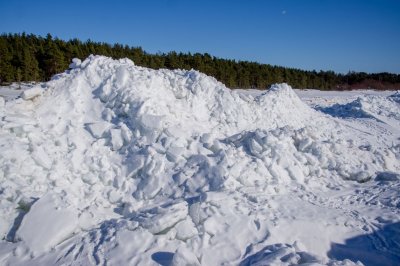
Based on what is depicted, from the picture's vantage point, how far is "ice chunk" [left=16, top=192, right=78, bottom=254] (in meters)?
4.98

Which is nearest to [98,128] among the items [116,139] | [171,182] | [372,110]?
[116,139]

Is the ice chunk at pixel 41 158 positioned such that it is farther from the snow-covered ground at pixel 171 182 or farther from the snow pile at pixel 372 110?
the snow pile at pixel 372 110

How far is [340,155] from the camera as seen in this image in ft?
26.2

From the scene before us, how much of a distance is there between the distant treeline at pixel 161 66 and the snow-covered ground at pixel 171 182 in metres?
25.4

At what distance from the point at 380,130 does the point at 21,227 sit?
13996mm

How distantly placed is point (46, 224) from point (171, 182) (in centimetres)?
225

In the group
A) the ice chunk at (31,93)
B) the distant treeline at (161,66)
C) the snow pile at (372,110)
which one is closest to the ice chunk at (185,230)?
the ice chunk at (31,93)

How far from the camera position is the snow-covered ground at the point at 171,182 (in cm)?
489

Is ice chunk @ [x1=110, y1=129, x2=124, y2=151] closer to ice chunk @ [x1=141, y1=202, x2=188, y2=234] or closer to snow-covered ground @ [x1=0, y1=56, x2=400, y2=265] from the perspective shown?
snow-covered ground @ [x1=0, y1=56, x2=400, y2=265]

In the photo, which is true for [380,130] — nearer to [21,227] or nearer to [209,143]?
[209,143]

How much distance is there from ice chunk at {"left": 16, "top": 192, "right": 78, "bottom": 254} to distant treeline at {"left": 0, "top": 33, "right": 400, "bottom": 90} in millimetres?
27953

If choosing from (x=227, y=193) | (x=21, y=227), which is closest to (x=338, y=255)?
(x=227, y=193)

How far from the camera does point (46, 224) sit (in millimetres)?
5168

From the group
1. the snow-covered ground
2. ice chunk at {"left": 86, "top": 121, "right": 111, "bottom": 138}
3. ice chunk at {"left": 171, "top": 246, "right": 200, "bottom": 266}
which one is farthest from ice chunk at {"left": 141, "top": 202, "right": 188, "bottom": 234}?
ice chunk at {"left": 86, "top": 121, "right": 111, "bottom": 138}
